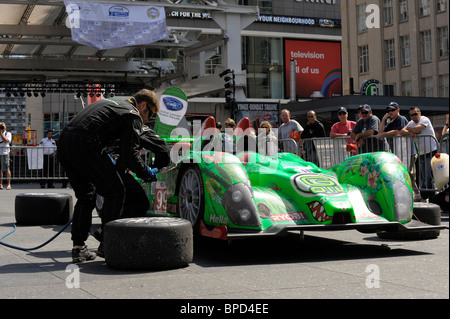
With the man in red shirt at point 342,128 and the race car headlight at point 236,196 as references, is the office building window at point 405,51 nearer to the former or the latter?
the man in red shirt at point 342,128

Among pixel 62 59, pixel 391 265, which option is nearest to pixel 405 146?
pixel 391 265

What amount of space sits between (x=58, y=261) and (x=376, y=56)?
2080 inches

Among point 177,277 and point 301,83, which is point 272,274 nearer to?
point 177,277

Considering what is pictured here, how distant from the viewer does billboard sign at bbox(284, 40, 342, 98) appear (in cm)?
5834

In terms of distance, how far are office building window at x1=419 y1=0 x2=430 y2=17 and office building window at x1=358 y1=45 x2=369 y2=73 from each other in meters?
6.60

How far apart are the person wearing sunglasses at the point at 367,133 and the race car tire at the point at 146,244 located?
240 inches

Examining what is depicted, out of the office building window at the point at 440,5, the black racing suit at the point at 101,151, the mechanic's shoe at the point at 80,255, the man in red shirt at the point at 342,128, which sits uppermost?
the office building window at the point at 440,5

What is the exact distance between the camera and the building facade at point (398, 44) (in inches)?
1981

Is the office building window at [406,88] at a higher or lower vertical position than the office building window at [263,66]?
lower

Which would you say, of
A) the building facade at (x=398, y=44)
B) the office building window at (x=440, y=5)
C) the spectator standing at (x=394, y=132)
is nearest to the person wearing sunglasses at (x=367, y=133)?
the spectator standing at (x=394, y=132)

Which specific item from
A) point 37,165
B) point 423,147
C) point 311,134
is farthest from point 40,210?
point 37,165

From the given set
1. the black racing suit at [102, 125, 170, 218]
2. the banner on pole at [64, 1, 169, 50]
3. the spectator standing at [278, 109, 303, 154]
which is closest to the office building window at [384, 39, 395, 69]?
the banner on pole at [64, 1, 169, 50]

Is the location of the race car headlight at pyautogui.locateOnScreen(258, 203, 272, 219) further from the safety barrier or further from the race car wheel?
the safety barrier

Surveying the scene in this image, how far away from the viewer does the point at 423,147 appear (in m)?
10.9
